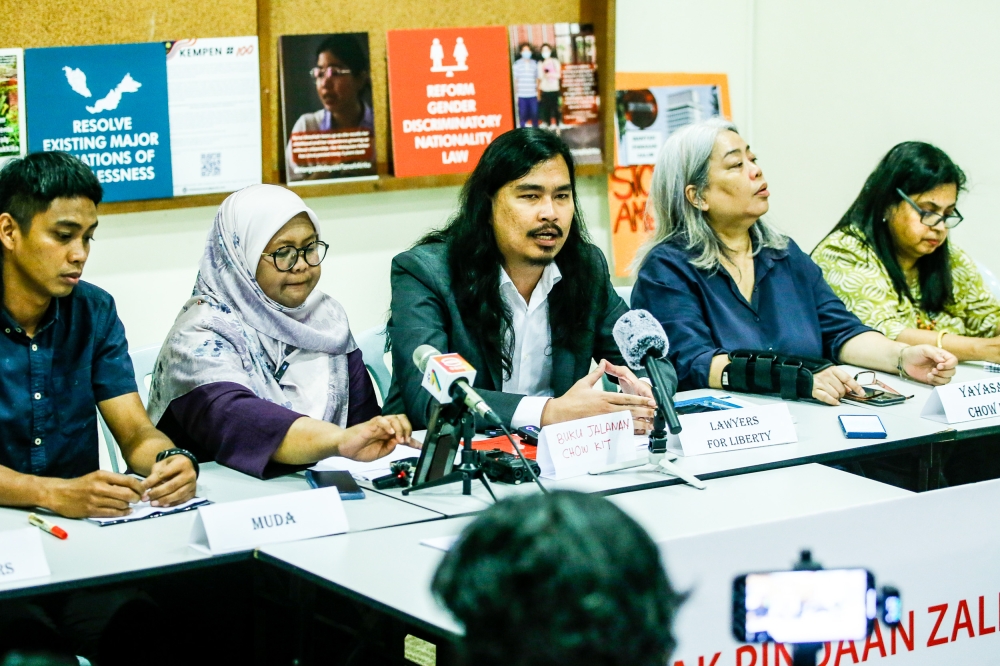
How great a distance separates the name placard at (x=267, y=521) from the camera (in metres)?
1.82

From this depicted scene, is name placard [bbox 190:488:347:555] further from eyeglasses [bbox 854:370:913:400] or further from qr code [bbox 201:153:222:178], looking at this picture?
qr code [bbox 201:153:222:178]

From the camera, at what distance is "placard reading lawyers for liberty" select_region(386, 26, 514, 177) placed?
4027 mm

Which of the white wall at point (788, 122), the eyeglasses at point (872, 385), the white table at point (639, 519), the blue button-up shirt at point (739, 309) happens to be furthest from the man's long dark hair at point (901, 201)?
the white table at point (639, 519)

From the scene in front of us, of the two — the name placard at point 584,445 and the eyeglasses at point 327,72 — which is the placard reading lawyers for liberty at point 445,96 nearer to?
the eyeglasses at point 327,72

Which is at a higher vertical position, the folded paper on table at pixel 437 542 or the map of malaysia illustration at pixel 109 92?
the map of malaysia illustration at pixel 109 92

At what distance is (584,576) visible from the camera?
2.44ft

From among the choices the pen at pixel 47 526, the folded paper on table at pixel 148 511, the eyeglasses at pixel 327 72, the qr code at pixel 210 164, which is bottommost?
the folded paper on table at pixel 148 511

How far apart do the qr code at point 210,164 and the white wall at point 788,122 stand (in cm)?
13

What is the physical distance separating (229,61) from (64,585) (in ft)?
7.88

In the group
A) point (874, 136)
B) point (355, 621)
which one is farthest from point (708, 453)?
point (874, 136)

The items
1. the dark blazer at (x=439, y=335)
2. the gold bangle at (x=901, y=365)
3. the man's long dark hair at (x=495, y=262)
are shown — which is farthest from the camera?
the gold bangle at (x=901, y=365)

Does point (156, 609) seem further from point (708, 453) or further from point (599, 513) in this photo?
point (599, 513)

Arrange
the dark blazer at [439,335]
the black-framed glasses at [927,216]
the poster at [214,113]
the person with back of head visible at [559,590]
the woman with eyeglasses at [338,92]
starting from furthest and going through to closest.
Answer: the woman with eyeglasses at [338,92] < the poster at [214,113] < the black-framed glasses at [927,216] < the dark blazer at [439,335] < the person with back of head visible at [559,590]

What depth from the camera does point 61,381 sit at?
93.7 inches
